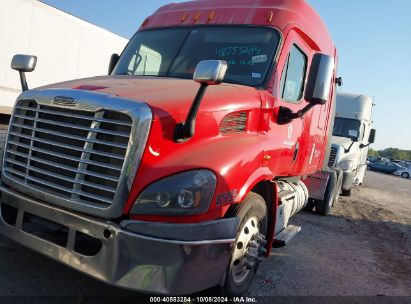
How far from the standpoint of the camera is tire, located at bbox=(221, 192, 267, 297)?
346 cm

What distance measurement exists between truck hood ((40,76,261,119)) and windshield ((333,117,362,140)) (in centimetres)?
973

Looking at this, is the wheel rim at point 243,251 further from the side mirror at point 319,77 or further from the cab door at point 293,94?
the side mirror at point 319,77

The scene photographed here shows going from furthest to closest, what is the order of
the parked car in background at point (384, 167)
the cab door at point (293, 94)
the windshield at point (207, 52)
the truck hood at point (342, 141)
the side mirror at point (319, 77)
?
1. the parked car in background at point (384, 167)
2. the truck hood at point (342, 141)
3. the cab door at point (293, 94)
4. the windshield at point (207, 52)
5. the side mirror at point (319, 77)

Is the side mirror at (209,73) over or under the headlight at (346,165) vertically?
over

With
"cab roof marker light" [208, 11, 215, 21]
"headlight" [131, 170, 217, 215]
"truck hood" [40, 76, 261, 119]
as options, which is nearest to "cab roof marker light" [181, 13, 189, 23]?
"cab roof marker light" [208, 11, 215, 21]

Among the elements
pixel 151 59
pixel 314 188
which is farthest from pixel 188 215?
pixel 314 188

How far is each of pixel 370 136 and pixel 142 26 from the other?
11409 mm

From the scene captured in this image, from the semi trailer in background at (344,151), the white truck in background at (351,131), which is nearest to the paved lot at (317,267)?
the semi trailer in background at (344,151)

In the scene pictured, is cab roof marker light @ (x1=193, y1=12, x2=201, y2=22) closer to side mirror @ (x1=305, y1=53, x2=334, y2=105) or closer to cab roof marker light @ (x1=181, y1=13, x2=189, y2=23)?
cab roof marker light @ (x1=181, y1=13, x2=189, y2=23)

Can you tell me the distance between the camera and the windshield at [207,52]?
4340 millimetres

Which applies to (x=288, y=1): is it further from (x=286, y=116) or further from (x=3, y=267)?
(x=3, y=267)

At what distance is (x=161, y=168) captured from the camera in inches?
119

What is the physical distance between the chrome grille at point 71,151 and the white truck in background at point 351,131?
916cm

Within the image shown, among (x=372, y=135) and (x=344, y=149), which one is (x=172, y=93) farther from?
(x=372, y=135)
